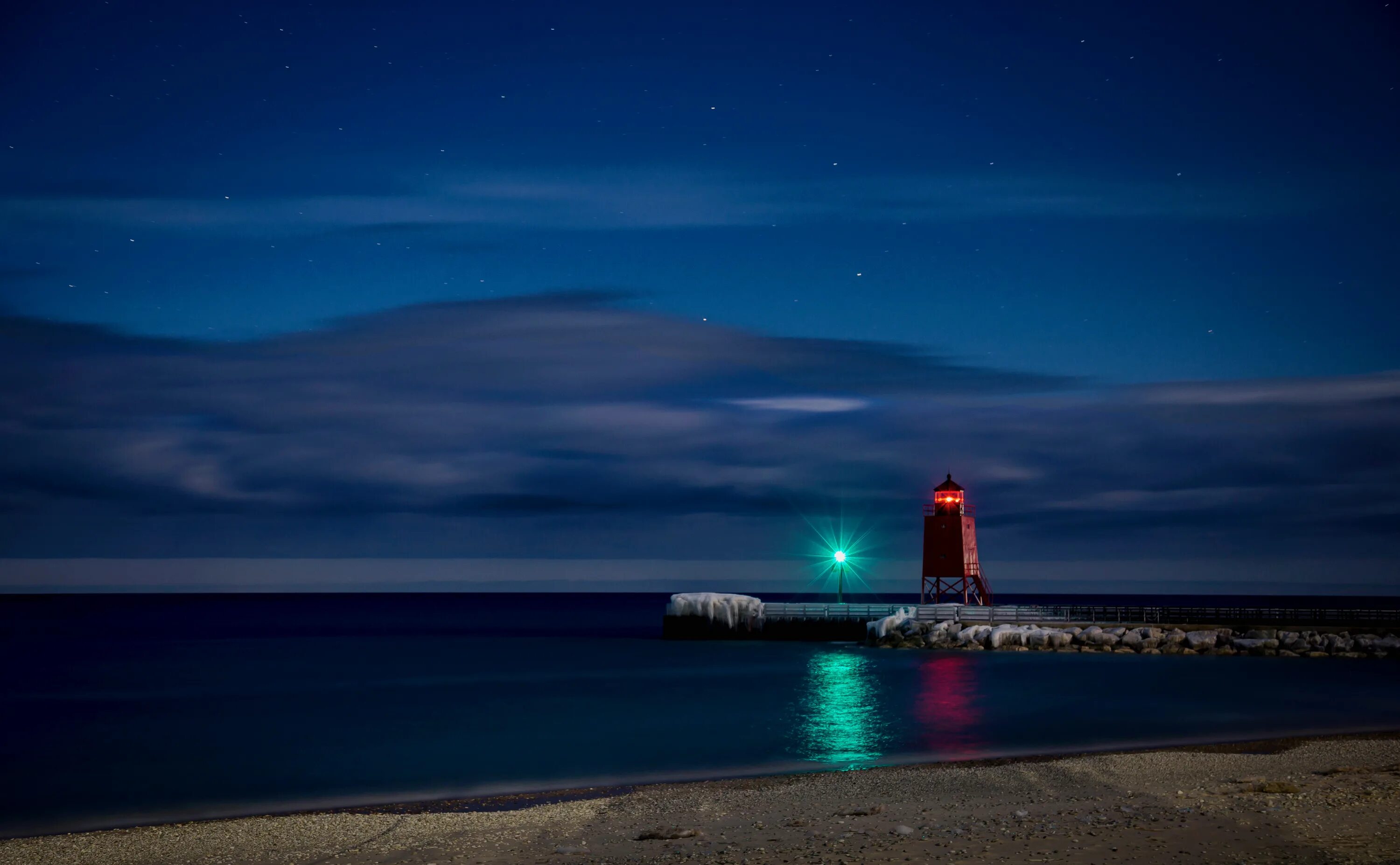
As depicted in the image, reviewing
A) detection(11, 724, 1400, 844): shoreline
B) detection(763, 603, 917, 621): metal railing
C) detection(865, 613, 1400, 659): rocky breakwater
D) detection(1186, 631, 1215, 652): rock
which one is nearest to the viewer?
detection(11, 724, 1400, 844): shoreline

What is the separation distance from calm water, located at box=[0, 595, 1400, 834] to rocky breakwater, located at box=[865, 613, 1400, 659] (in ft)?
2.69

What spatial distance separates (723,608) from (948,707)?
26869mm

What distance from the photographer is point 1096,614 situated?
5303 centimetres

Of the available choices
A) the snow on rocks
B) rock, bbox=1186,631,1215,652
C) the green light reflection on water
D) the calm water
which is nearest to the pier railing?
the snow on rocks

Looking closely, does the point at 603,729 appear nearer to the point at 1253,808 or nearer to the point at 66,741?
the point at 66,741

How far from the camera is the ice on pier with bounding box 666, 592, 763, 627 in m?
55.8

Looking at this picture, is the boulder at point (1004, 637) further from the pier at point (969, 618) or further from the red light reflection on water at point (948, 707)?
the red light reflection on water at point (948, 707)

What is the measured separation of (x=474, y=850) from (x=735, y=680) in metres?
26.8

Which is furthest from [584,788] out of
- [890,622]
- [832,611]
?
[832,611]

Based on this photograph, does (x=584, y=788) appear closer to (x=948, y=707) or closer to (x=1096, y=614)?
(x=948, y=707)

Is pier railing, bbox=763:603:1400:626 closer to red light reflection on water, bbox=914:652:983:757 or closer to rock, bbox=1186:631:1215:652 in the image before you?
rock, bbox=1186:631:1215:652

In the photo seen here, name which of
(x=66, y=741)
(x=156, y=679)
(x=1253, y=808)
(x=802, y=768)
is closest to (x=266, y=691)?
(x=156, y=679)

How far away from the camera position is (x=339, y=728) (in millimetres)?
29141

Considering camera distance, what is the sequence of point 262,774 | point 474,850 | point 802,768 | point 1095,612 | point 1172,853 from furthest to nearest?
point 1095,612 < point 262,774 < point 802,768 < point 474,850 < point 1172,853
